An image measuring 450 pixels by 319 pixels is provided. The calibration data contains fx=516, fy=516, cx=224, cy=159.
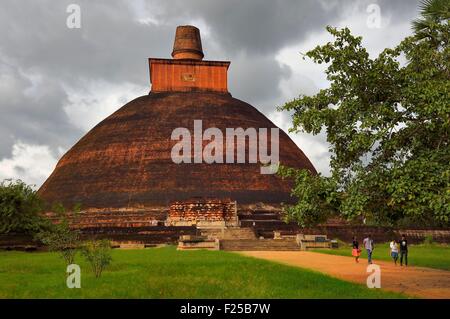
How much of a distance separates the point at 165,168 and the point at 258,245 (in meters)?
9.53

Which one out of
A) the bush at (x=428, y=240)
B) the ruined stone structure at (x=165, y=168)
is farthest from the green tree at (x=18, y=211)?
the bush at (x=428, y=240)

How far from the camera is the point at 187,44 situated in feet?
120

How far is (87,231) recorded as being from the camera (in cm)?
2442

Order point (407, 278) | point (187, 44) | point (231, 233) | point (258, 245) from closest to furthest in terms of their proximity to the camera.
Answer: point (407, 278)
point (258, 245)
point (231, 233)
point (187, 44)

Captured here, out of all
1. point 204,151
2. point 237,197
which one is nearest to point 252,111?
point 204,151

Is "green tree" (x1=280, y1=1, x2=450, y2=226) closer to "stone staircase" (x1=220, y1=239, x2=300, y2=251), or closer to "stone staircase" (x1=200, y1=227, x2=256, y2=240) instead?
"stone staircase" (x1=220, y1=239, x2=300, y2=251)

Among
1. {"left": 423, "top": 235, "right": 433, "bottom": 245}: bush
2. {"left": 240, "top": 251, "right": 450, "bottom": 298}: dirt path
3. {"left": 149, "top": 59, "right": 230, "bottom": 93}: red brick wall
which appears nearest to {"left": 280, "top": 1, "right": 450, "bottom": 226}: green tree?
{"left": 240, "top": 251, "right": 450, "bottom": 298}: dirt path

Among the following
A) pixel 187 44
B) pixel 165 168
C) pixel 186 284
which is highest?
pixel 187 44

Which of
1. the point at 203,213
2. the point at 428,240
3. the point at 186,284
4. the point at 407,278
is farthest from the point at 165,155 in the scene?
the point at 186,284

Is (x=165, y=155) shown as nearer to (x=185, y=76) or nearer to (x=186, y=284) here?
(x=185, y=76)

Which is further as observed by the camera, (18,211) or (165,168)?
(165,168)

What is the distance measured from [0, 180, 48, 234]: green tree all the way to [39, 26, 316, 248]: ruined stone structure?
2.73 m

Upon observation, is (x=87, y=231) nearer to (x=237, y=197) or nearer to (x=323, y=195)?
(x=237, y=197)

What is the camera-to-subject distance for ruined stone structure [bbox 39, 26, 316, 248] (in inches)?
1064
